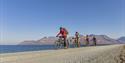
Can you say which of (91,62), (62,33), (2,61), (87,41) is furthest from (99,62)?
(87,41)

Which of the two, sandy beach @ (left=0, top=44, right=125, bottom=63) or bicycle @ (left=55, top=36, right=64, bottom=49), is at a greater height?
bicycle @ (left=55, top=36, right=64, bottom=49)

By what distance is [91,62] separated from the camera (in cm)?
1188

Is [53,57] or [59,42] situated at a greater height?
[59,42]

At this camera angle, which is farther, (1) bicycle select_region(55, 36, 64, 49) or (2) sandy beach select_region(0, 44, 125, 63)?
(1) bicycle select_region(55, 36, 64, 49)

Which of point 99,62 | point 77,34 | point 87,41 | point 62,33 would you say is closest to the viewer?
point 99,62

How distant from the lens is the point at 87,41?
122 ft

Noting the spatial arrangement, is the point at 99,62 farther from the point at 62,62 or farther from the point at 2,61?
the point at 2,61

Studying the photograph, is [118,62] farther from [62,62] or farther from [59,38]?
[59,38]

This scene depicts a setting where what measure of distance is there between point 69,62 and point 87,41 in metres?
26.9

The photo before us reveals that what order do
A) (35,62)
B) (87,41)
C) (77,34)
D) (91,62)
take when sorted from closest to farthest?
(35,62) → (91,62) → (77,34) → (87,41)

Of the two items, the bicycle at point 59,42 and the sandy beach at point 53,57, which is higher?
the bicycle at point 59,42

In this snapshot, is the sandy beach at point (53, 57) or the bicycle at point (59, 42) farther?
the bicycle at point (59, 42)

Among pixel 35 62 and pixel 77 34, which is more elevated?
pixel 77 34

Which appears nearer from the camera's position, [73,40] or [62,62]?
[62,62]
